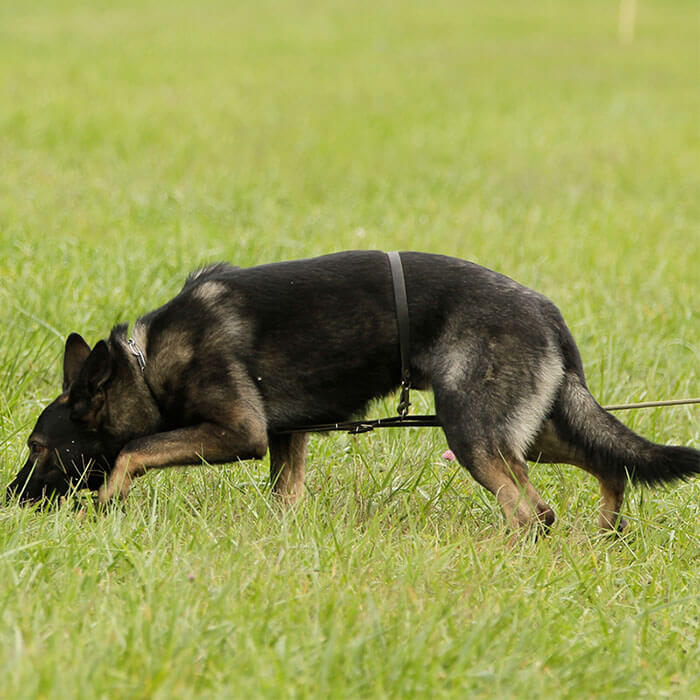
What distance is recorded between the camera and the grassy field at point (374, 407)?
2.62 metres

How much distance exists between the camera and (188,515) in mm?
3424

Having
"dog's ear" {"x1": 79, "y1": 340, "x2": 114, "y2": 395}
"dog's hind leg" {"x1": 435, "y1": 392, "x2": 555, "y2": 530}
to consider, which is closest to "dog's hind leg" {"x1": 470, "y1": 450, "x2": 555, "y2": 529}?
"dog's hind leg" {"x1": 435, "y1": 392, "x2": 555, "y2": 530}

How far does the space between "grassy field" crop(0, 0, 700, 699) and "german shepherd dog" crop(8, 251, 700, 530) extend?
0.81ft

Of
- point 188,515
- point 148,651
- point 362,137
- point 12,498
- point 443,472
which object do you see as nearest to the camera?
point 148,651

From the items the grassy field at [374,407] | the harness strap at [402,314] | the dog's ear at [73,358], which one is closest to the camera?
the grassy field at [374,407]

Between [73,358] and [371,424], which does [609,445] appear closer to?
[371,424]

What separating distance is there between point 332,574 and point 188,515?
24.5 inches

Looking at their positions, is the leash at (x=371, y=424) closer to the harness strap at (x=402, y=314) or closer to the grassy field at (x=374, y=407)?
the harness strap at (x=402, y=314)

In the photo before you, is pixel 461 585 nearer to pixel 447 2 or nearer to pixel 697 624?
pixel 697 624

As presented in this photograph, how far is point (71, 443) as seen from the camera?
3.81 meters

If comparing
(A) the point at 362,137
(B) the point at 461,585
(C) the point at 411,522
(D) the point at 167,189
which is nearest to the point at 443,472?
(C) the point at 411,522

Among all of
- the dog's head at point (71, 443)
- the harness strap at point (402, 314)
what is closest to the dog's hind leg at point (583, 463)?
the harness strap at point (402, 314)

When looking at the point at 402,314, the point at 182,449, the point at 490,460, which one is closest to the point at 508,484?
the point at 490,460

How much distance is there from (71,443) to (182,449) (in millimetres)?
466
